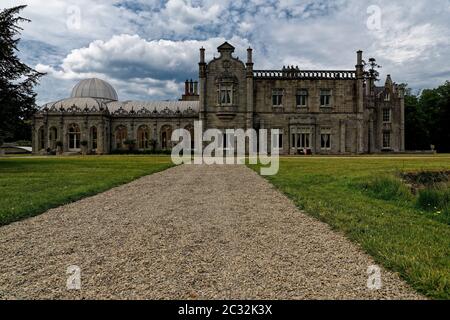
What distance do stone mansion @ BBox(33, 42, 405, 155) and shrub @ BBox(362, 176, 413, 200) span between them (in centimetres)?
2969

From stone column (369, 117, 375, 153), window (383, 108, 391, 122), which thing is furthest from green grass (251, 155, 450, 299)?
window (383, 108, 391, 122)

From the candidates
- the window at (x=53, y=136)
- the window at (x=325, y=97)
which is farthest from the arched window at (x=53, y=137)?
the window at (x=325, y=97)

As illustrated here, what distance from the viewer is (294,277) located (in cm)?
390

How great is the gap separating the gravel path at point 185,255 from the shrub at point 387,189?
140 inches

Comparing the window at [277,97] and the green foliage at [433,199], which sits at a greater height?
the window at [277,97]

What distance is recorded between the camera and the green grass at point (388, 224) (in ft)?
12.7

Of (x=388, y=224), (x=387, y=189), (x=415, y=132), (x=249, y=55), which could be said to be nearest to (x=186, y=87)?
(x=249, y=55)

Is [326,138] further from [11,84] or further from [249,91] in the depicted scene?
[11,84]

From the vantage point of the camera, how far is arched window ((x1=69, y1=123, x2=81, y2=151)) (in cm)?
4522

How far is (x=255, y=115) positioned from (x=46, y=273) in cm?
3885

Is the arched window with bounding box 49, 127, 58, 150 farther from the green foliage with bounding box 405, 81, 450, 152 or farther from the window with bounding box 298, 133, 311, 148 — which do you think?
the green foliage with bounding box 405, 81, 450, 152

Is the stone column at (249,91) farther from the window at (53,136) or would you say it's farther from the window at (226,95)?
the window at (53,136)
